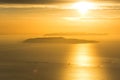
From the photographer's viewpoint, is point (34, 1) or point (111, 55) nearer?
point (111, 55)

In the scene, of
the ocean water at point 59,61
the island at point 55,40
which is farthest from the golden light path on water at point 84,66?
the island at point 55,40

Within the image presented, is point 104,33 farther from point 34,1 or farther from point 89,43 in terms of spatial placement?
point 34,1

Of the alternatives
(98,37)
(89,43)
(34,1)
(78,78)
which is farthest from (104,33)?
(34,1)

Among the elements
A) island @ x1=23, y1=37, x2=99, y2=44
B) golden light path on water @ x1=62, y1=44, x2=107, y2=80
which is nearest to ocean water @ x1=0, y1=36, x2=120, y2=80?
golden light path on water @ x1=62, y1=44, x2=107, y2=80

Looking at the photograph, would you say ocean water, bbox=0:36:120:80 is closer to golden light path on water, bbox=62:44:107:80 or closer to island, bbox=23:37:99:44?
golden light path on water, bbox=62:44:107:80

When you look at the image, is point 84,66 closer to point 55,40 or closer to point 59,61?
point 59,61

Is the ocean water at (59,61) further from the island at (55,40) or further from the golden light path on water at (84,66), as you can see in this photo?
the island at (55,40)

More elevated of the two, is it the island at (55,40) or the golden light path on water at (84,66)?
the golden light path on water at (84,66)

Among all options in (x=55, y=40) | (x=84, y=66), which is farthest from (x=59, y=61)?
(x=55, y=40)
